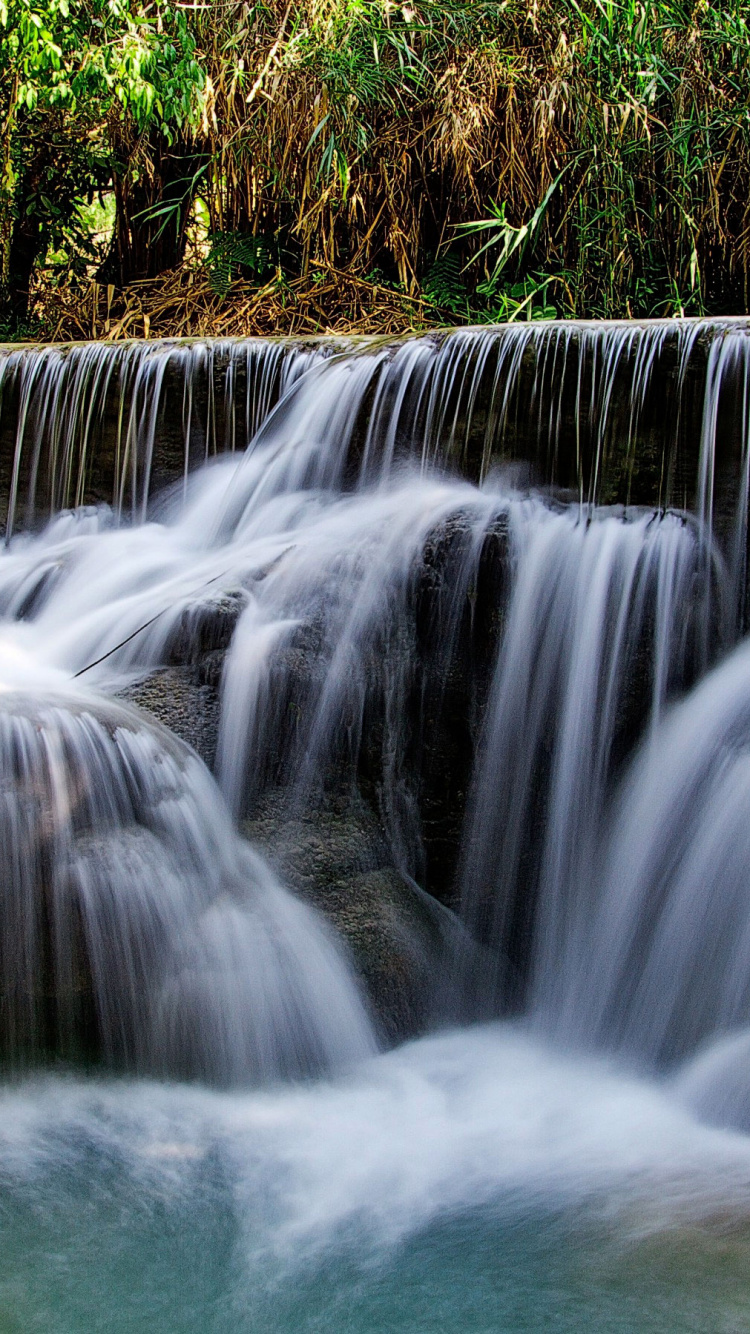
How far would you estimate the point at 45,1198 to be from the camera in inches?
94.8

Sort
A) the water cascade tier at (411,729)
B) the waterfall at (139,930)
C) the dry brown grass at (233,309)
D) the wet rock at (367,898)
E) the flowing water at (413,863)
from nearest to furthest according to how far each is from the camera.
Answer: the flowing water at (413,863), the waterfall at (139,930), the water cascade tier at (411,729), the wet rock at (367,898), the dry brown grass at (233,309)

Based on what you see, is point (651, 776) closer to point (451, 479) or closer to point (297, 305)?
A: point (451, 479)

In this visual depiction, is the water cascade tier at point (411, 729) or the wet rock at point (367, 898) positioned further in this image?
the wet rock at point (367, 898)

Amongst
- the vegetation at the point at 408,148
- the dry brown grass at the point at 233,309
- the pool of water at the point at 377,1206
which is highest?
the vegetation at the point at 408,148

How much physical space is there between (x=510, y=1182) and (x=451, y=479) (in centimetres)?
269

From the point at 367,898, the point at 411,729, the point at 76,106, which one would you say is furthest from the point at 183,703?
the point at 76,106

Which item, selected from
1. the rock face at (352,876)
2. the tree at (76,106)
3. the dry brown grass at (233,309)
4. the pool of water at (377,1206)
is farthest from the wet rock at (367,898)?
the tree at (76,106)

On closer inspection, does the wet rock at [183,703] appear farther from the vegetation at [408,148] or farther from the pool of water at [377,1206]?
the vegetation at [408,148]

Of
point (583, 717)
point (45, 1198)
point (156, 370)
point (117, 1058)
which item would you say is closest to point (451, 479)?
point (583, 717)

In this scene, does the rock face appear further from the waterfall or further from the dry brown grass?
the dry brown grass

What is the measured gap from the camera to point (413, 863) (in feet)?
11.9

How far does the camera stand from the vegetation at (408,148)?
611 centimetres

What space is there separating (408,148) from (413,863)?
15.4ft

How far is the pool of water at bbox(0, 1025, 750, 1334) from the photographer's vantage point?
82.4 inches
